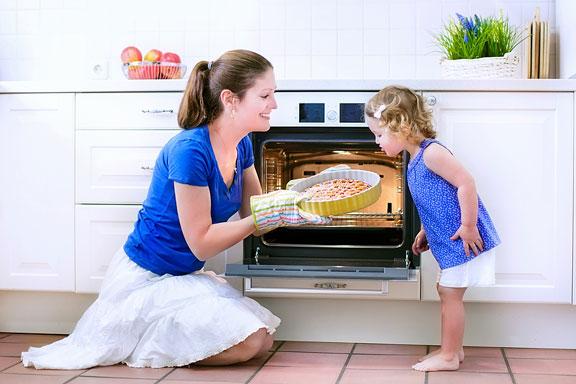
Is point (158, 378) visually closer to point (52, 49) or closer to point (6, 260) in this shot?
point (6, 260)

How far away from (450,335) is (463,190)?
0.43m

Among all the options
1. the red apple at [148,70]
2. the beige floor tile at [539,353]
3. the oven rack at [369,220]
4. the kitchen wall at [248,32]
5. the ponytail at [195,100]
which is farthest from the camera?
the kitchen wall at [248,32]

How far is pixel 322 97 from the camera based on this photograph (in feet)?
7.90

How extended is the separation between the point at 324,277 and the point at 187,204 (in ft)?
1.66

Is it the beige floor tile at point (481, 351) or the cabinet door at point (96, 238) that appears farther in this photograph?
the cabinet door at point (96, 238)

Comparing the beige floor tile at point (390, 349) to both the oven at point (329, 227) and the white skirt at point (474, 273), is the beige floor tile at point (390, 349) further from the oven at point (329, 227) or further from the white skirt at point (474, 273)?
the white skirt at point (474, 273)

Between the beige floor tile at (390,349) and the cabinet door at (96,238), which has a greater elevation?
the cabinet door at (96,238)

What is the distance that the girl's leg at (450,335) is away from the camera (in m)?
2.07

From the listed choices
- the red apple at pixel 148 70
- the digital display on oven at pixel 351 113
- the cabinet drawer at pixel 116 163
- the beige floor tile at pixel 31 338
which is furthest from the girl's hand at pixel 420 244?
the beige floor tile at pixel 31 338

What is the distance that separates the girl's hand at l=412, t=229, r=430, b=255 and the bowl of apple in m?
1.17

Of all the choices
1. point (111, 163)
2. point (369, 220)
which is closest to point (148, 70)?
point (111, 163)

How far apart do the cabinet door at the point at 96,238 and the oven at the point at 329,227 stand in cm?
45

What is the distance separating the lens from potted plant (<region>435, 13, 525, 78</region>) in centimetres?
Answer: 252

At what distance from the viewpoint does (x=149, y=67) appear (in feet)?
9.04
